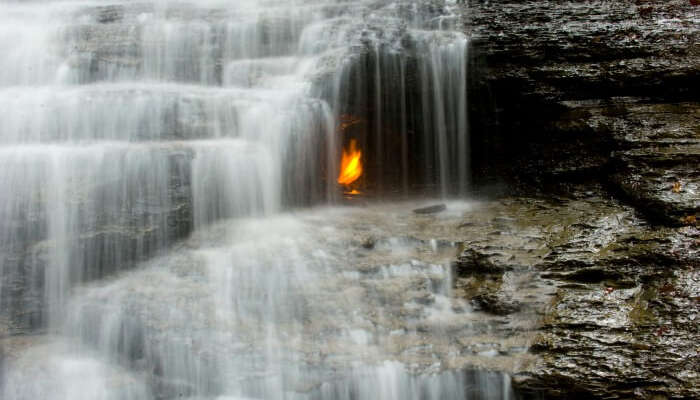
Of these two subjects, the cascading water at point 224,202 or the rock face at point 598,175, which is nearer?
the rock face at point 598,175

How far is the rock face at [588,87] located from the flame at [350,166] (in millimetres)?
1793

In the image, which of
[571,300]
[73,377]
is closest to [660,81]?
[571,300]

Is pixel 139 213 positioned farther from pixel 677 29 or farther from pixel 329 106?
pixel 677 29

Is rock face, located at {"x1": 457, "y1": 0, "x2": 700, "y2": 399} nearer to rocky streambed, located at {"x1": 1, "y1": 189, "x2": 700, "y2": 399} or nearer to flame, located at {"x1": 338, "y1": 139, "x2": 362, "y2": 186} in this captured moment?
rocky streambed, located at {"x1": 1, "y1": 189, "x2": 700, "y2": 399}

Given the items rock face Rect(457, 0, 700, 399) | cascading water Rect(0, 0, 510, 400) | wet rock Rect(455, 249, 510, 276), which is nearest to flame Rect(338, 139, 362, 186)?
cascading water Rect(0, 0, 510, 400)

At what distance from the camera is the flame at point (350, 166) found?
322 inches

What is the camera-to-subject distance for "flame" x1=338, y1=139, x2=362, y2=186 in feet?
26.9

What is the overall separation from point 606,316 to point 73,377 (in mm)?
4876

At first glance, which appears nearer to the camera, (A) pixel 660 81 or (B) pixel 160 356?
(B) pixel 160 356

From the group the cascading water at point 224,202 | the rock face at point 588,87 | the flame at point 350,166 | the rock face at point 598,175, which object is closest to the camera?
the rock face at point 598,175

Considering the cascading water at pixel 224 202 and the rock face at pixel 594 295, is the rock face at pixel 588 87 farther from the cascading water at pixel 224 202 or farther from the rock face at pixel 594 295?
the rock face at pixel 594 295

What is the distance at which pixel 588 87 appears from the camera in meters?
7.00

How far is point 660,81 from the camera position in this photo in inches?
269

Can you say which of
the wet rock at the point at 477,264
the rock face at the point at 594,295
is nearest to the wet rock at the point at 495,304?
the rock face at the point at 594,295
